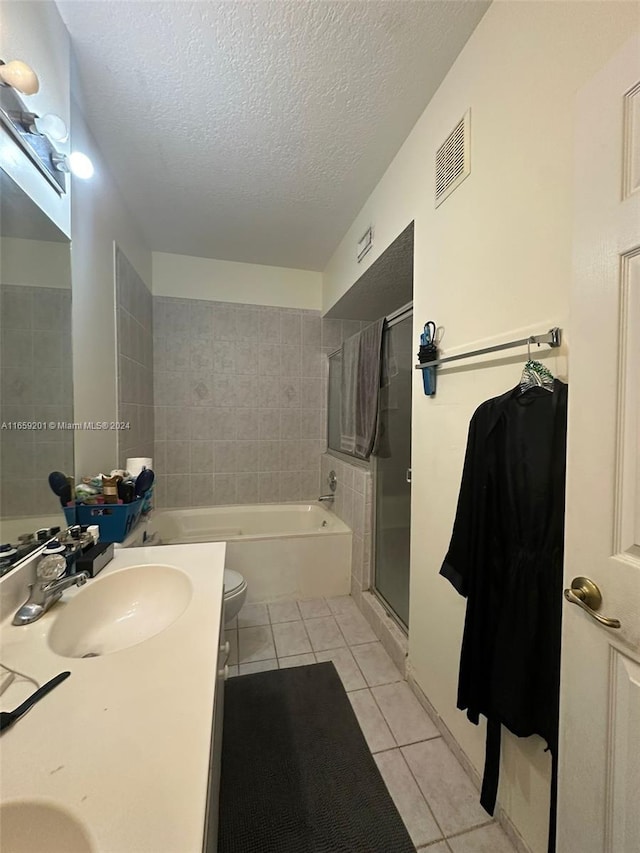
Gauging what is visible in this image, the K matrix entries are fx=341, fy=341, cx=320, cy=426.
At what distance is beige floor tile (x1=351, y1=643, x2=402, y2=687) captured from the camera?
168 centimetres

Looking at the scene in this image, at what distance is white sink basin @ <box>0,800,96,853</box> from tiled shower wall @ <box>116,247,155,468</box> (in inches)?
66.6

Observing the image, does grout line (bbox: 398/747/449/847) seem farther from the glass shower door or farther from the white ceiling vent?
the white ceiling vent

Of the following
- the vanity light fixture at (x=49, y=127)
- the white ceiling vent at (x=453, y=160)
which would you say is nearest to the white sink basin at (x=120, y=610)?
the vanity light fixture at (x=49, y=127)

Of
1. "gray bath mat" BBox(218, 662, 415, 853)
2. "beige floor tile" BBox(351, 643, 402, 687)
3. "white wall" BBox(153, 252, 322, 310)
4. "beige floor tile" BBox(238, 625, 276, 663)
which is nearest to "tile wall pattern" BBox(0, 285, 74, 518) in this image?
"gray bath mat" BBox(218, 662, 415, 853)

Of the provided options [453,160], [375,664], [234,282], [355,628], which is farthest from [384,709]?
[234,282]

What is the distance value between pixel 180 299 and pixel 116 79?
5.18ft

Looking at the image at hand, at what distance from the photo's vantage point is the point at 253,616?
222cm

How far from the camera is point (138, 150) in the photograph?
1.70m

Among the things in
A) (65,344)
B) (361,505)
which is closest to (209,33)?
(65,344)

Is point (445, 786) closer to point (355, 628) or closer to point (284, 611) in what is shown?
point (355, 628)

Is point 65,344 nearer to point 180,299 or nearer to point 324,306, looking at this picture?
point 180,299

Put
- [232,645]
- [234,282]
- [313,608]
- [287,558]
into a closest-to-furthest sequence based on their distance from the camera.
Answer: [232,645]
[313,608]
[287,558]
[234,282]

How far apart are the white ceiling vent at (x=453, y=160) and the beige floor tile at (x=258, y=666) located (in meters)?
2.30

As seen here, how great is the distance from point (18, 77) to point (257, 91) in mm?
884
